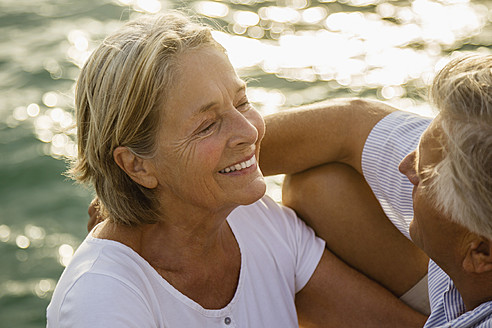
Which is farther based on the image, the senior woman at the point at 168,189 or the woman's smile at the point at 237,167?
the woman's smile at the point at 237,167

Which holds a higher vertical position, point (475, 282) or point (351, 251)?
point (475, 282)

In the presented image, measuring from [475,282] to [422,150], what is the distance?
37cm

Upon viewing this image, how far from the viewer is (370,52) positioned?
21.2 ft

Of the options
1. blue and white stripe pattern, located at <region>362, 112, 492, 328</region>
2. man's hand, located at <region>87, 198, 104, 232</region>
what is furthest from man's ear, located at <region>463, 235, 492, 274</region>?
man's hand, located at <region>87, 198, 104, 232</region>

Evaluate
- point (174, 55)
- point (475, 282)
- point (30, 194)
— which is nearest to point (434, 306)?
point (475, 282)

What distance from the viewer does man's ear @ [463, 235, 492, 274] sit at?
1.68 m

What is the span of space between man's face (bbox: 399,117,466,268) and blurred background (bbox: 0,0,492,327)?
2830 millimetres

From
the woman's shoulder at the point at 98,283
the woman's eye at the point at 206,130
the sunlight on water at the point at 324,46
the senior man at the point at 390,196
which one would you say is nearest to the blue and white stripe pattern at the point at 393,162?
the senior man at the point at 390,196

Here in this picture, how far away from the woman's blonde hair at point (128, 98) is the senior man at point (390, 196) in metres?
0.58

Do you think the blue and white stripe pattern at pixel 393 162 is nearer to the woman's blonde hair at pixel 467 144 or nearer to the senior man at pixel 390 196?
the senior man at pixel 390 196

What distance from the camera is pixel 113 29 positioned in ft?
22.1

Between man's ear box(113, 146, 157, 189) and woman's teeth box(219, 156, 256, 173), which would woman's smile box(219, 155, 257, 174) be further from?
man's ear box(113, 146, 157, 189)

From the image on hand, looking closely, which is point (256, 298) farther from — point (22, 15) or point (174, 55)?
point (22, 15)

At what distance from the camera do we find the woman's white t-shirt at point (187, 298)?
6.44ft
